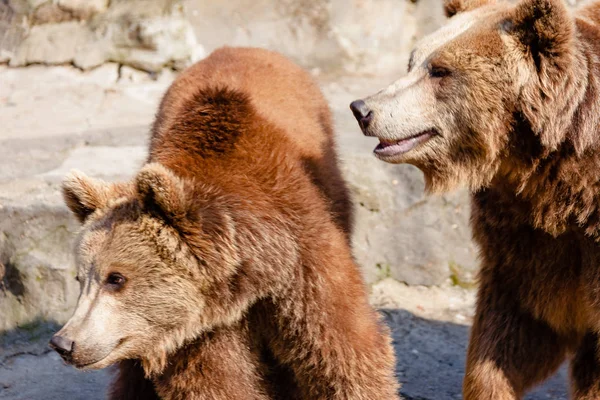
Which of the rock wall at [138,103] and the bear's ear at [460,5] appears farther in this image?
the rock wall at [138,103]

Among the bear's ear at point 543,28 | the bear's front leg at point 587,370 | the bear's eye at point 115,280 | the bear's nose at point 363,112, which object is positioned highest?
the bear's ear at point 543,28

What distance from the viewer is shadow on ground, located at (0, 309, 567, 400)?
5768 mm

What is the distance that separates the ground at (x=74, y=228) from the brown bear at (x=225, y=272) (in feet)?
4.57

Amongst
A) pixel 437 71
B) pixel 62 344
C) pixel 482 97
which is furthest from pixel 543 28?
pixel 62 344

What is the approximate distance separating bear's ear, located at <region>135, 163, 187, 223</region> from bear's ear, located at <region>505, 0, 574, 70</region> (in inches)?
66.6

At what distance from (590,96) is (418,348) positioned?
8.90 feet

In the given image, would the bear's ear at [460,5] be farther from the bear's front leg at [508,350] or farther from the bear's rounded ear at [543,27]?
the bear's front leg at [508,350]

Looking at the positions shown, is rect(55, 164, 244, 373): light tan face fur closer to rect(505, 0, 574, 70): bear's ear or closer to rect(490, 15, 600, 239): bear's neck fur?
rect(490, 15, 600, 239): bear's neck fur

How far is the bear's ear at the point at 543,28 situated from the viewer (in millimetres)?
4000

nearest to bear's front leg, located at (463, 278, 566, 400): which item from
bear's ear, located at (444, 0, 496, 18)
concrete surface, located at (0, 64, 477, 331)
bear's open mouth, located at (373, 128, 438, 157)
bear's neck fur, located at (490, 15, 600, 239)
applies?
bear's neck fur, located at (490, 15, 600, 239)

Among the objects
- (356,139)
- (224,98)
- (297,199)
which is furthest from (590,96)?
(356,139)

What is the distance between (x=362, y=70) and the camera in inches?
384

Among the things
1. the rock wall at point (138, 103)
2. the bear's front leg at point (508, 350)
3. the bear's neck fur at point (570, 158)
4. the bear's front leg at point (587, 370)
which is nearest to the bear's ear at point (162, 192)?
the bear's neck fur at point (570, 158)

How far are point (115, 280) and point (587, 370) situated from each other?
2.31 m
